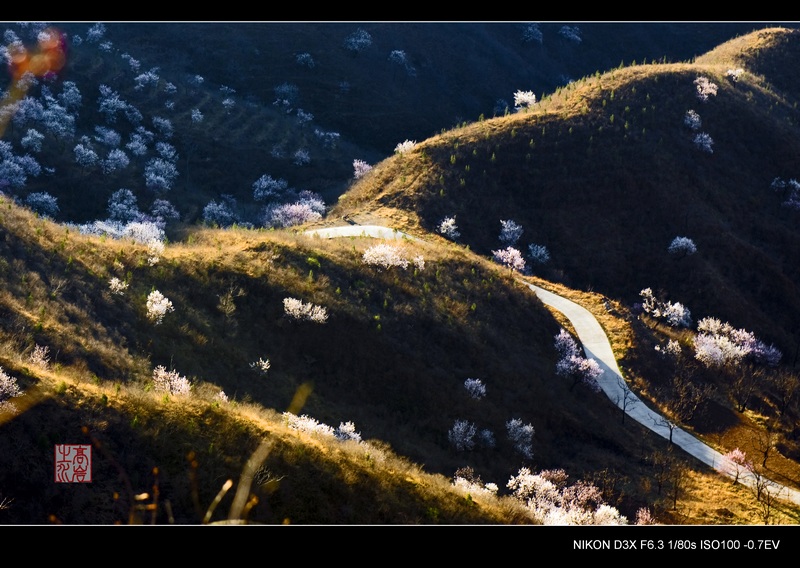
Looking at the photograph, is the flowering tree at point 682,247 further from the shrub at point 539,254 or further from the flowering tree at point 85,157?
the flowering tree at point 85,157

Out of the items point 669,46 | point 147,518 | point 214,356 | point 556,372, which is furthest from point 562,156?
point 669,46

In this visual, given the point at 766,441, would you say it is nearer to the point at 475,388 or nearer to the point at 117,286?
the point at 475,388

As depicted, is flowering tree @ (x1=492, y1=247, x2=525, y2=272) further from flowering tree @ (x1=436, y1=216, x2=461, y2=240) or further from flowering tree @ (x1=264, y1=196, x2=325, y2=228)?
flowering tree @ (x1=264, y1=196, x2=325, y2=228)

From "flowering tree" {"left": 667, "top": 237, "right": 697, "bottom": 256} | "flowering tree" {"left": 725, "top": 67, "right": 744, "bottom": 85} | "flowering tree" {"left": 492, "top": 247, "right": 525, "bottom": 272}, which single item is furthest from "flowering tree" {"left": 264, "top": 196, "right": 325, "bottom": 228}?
"flowering tree" {"left": 725, "top": 67, "right": 744, "bottom": 85}

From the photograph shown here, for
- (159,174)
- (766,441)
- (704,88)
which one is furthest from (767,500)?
(159,174)

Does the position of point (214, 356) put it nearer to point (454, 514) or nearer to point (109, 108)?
point (454, 514)

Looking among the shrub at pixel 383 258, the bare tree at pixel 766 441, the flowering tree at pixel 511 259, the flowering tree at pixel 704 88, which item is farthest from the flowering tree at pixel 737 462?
the flowering tree at pixel 704 88
